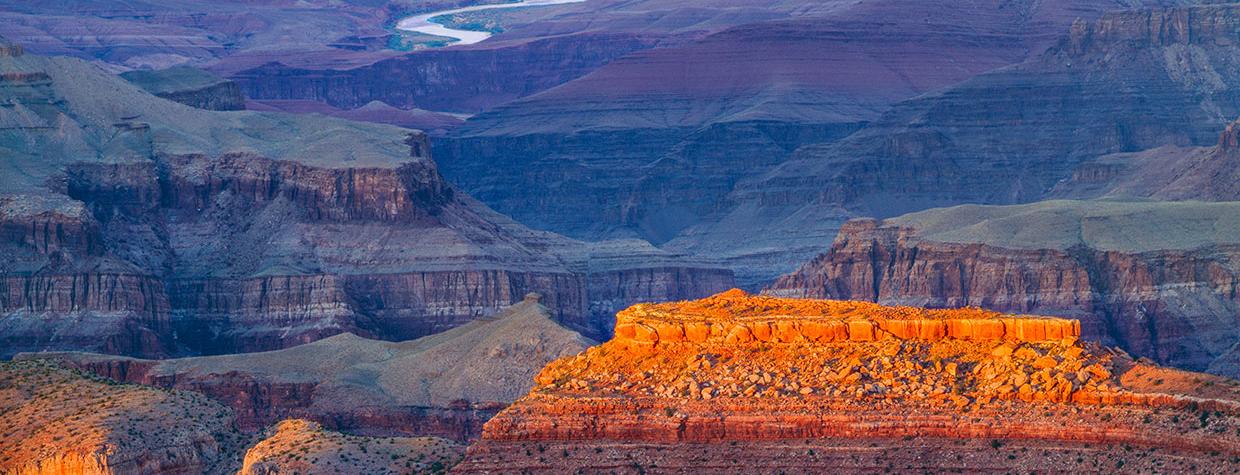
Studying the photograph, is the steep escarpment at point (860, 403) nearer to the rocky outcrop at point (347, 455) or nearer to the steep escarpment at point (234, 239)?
the rocky outcrop at point (347, 455)

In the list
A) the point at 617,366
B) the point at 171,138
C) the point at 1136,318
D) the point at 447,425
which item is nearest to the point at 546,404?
the point at 617,366

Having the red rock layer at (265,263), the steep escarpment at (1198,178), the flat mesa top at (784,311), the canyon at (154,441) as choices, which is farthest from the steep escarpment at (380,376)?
the steep escarpment at (1198,178)

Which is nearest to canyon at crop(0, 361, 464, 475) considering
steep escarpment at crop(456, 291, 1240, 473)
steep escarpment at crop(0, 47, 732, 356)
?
steep escarpment at crop(456, 291, 1240, 473)

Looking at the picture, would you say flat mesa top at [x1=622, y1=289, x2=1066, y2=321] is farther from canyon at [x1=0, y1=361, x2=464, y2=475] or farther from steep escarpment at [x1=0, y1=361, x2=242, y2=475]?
steep escarpment at [x1=0, y1=361, x2=242, y2=475]

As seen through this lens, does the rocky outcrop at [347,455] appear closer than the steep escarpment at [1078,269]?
Yes

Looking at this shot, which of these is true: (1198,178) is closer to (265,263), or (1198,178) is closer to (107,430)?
(265,263)
